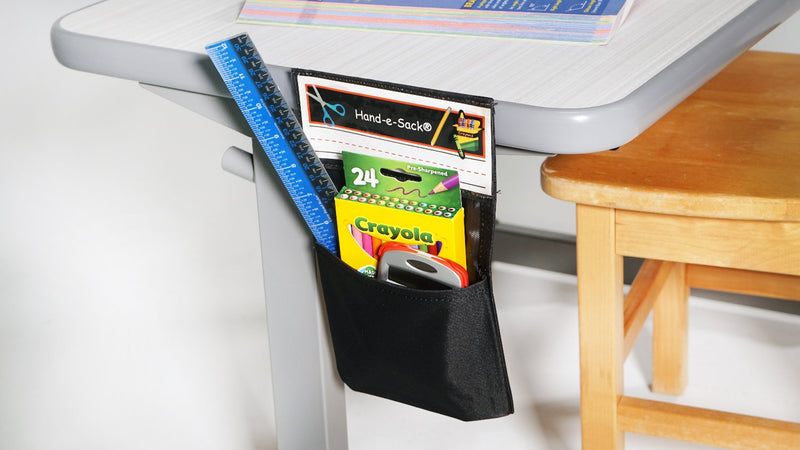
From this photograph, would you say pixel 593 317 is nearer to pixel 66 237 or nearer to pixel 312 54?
pixel 312 54

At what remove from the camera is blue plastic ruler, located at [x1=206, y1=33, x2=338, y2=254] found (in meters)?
0.93

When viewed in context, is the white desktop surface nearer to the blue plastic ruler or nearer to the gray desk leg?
the blue plastic ruler

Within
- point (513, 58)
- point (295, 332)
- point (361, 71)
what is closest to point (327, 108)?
point (361, 71)

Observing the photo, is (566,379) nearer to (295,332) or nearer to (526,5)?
(295,332)

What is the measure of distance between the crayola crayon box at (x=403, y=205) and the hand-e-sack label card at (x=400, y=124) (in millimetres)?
13

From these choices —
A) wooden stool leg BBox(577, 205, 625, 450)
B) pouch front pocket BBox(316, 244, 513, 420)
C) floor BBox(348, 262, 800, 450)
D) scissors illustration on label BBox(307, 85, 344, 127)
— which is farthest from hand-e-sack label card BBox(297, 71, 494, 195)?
floor BBox(348, 262, 800, 450)

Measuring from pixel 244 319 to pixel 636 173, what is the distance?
1127 mm

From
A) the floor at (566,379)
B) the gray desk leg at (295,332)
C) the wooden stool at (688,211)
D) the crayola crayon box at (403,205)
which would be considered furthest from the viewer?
the floor at (566,379)

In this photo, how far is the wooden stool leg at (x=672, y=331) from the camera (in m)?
1.63

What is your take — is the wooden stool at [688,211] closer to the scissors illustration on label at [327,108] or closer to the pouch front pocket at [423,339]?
the pouch front pocket at [423,339]

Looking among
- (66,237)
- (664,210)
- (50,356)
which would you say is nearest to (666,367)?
(664,210)

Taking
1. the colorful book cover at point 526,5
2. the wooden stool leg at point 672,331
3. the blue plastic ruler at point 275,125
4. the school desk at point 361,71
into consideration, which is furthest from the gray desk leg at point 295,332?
the wooden stool leg at point 672,331

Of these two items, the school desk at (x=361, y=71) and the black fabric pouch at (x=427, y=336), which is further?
the black fabric pouch at (x=427, y=336)

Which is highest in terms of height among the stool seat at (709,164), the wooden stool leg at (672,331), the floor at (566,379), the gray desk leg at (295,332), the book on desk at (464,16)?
the book on desk at (464,16)
